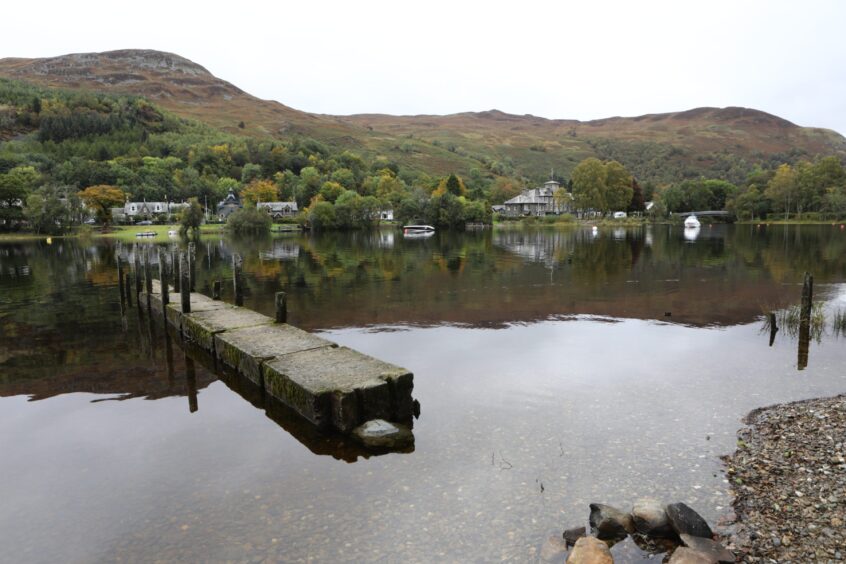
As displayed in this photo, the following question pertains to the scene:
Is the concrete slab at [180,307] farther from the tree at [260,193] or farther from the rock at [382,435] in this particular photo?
the tree at [260,193]

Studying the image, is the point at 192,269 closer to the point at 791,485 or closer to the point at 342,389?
the point at 342,389

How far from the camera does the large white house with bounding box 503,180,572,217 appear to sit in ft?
555

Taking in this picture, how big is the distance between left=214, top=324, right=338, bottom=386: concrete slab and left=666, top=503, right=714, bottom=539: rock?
428 inches

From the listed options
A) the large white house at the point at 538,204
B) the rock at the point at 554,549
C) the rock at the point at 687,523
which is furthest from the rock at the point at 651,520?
the large white house at the point at 538,204

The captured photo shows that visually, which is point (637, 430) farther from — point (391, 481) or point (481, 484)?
point (391, 481)

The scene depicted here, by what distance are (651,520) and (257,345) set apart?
12.3 meters

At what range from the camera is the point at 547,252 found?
211 feet

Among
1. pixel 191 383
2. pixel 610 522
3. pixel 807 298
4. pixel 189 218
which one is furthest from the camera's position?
pixel 189 218

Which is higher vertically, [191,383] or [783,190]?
[783,190]

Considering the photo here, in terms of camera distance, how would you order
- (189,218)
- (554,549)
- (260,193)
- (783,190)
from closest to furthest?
1. (554,549)
2. (189,218)
3. (783,190)
4. (260,193)

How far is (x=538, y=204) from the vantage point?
173 m

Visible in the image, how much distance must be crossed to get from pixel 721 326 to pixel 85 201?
149538mm

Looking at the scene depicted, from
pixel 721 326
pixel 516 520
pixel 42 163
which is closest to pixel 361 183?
pixel 42 163

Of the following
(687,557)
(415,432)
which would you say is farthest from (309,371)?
(687,557)
